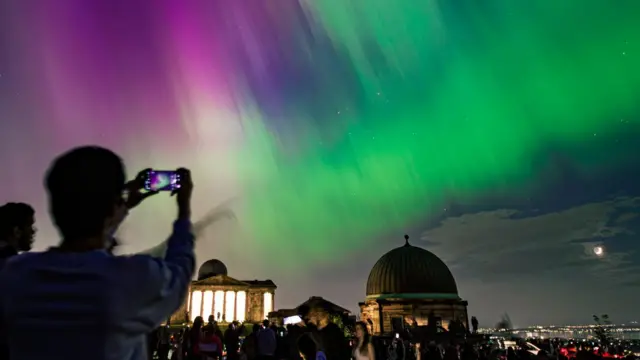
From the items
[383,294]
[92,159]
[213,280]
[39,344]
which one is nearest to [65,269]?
[39,344]

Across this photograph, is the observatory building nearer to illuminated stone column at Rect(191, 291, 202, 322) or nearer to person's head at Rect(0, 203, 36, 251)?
illuminated stone column at Rect(191, 291, 202, 322)

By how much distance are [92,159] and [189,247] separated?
26.0 inches

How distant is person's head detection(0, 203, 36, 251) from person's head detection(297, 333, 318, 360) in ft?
20.1

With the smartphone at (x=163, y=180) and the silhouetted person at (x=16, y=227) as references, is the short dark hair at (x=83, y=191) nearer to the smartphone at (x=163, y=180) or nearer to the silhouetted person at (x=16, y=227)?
the smartphone at (x=163, y=180)

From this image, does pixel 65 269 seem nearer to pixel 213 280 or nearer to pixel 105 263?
pixel 105 263

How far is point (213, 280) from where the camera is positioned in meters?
68.4

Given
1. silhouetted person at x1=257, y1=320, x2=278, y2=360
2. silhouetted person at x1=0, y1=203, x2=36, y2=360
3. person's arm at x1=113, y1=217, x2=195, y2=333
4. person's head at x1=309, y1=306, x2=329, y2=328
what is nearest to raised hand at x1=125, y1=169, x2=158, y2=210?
person's arm at x1=113, y1=217, x2=195, y2=333

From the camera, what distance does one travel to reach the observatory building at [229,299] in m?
66.8

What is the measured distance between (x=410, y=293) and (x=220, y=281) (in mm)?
30930

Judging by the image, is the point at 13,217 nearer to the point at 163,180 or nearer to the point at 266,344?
the point at 163,180

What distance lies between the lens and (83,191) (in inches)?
80.2

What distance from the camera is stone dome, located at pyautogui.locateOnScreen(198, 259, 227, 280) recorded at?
74113 millimetres

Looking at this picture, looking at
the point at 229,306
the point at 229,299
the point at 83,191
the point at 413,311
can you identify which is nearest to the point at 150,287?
the point at 83,191

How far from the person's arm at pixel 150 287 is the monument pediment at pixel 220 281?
6993 centimetres
